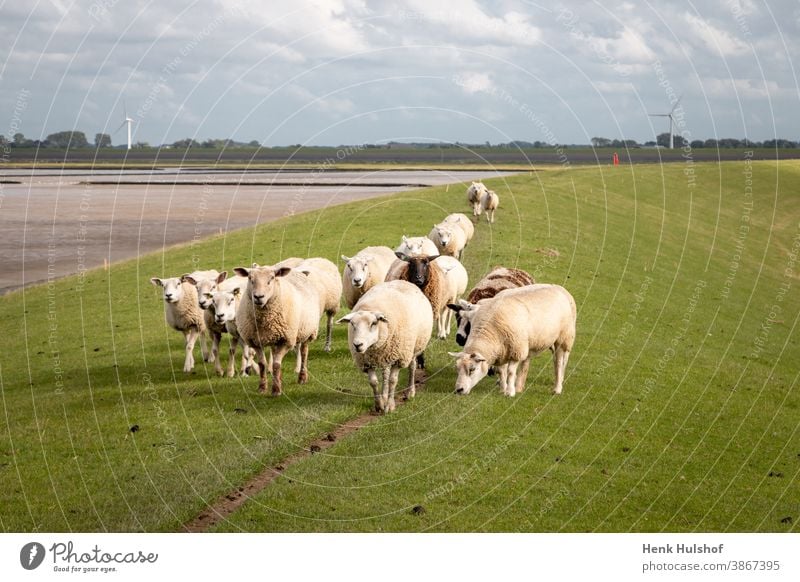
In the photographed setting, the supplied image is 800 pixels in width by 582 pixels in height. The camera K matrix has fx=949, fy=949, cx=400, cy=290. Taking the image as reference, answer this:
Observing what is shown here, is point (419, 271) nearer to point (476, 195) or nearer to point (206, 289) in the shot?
point (206, 289)

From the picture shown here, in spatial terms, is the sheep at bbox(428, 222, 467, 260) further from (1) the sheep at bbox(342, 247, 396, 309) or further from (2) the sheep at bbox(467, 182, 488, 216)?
(2) the sheep at bbox(467, 182, 488, 216)

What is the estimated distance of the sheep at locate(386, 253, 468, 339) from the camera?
22406mm

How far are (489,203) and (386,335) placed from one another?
2908 centimetres

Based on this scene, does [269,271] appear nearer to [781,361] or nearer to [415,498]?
[415,498]

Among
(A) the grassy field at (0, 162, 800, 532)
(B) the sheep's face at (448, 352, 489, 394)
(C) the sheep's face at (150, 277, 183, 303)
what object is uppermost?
(C) the sheep's face at (150, 277, 183, 303)

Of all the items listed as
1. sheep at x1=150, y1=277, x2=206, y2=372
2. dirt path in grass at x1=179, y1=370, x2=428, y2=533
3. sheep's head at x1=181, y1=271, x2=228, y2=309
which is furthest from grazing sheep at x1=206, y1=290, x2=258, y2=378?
dirt path in grass at x1=179, y1=370, x2=428, y2=533

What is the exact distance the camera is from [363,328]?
17328mm

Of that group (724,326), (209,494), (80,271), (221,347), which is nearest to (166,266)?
(80,271)

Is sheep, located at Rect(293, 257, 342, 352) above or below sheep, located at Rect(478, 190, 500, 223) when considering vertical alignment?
below

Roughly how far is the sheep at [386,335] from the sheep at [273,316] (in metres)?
1.89

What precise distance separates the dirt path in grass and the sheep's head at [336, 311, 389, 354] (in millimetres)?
1424

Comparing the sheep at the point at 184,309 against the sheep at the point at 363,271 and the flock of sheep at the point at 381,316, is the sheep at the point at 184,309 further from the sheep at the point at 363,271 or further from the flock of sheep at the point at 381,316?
the sheep at the point at 363,271

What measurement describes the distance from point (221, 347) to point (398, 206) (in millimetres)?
24769

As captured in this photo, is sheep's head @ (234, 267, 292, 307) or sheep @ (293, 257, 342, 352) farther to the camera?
sheep @ (293, 257, 342, 352)
